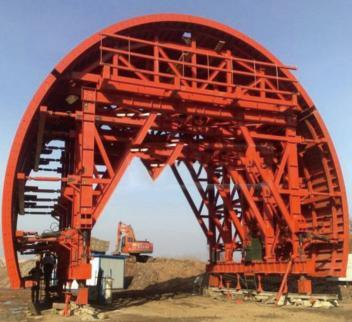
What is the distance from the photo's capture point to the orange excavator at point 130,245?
4722 centimetres

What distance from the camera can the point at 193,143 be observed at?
21953mm

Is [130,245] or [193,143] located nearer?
[193,143]

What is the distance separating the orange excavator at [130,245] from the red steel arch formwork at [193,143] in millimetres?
22636

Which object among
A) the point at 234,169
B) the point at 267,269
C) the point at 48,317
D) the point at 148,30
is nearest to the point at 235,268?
the point at 267,269

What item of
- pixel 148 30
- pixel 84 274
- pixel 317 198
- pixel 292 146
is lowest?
pixel 84 274

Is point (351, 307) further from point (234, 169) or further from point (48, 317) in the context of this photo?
point (48, 317)

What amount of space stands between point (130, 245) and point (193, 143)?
89.7ft

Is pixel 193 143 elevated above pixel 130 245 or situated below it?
above

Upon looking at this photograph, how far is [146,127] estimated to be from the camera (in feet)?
59.8

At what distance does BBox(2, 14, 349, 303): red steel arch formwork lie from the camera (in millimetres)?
17125

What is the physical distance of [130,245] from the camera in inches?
1859

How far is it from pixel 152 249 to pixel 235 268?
85.7 feet

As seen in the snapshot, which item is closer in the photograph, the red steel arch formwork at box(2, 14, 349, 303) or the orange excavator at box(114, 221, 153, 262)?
the red steel arch formwork at box(2, 14, 349, 303)

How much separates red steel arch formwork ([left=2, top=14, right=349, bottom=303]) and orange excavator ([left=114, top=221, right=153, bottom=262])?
74.3 feet
